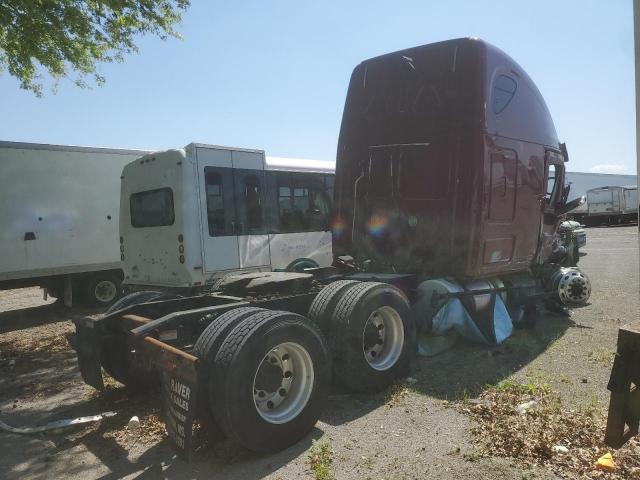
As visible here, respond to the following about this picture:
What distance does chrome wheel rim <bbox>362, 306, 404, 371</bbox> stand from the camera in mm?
4645

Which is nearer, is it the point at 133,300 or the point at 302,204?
the point at 133,300

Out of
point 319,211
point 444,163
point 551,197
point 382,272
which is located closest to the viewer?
point 444,163

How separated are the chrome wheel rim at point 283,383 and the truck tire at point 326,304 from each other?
67 centimetres

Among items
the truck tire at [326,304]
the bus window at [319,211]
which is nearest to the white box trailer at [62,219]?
the bus window at [319,211]

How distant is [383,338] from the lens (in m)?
4.83

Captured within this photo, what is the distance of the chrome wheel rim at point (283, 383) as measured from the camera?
3557 millimetres

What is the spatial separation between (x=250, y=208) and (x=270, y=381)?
19.9 feet

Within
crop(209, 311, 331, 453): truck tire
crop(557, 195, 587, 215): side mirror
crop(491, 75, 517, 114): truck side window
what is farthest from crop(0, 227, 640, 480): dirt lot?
crop(491, 75, 517, 114): truck side window

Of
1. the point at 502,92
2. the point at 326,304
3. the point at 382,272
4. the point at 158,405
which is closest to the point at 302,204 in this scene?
the point at 382,272

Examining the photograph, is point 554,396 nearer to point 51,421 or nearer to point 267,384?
point 267,384

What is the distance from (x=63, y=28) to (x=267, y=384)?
810 centimetres

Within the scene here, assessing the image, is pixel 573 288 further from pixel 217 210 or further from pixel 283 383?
pixel 217 210

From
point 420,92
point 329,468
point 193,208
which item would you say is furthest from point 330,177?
point 329,468

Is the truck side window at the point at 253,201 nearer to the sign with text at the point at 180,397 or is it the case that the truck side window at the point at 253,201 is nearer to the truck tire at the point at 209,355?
the truck tire at the point at 209,355
